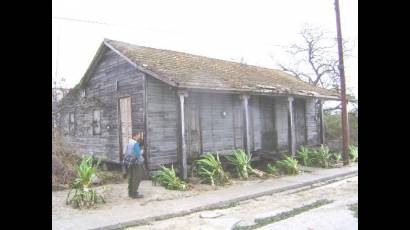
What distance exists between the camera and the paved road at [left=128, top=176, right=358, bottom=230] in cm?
609

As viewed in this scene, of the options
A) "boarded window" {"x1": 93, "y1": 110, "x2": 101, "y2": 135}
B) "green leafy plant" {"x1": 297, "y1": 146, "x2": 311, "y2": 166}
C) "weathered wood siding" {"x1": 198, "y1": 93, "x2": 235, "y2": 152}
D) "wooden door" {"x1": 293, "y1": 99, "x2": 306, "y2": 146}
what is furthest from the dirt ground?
Result: "wooden door" {"x1": 293, "y1": 99, "x2": 306, "y2": 146}

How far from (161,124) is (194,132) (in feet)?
4.23

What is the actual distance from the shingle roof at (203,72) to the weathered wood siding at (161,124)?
2.25 ft

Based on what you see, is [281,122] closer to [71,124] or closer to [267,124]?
[267,124]

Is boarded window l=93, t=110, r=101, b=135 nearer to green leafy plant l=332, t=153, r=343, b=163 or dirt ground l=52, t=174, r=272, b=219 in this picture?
dirt ground l=52, t=174, r=272, b=219

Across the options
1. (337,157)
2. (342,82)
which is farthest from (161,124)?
(337,157)

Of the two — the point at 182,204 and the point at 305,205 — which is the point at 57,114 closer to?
the point at 182,204

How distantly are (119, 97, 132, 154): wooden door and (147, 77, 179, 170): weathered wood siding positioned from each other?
943mm

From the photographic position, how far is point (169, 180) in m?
9.54
